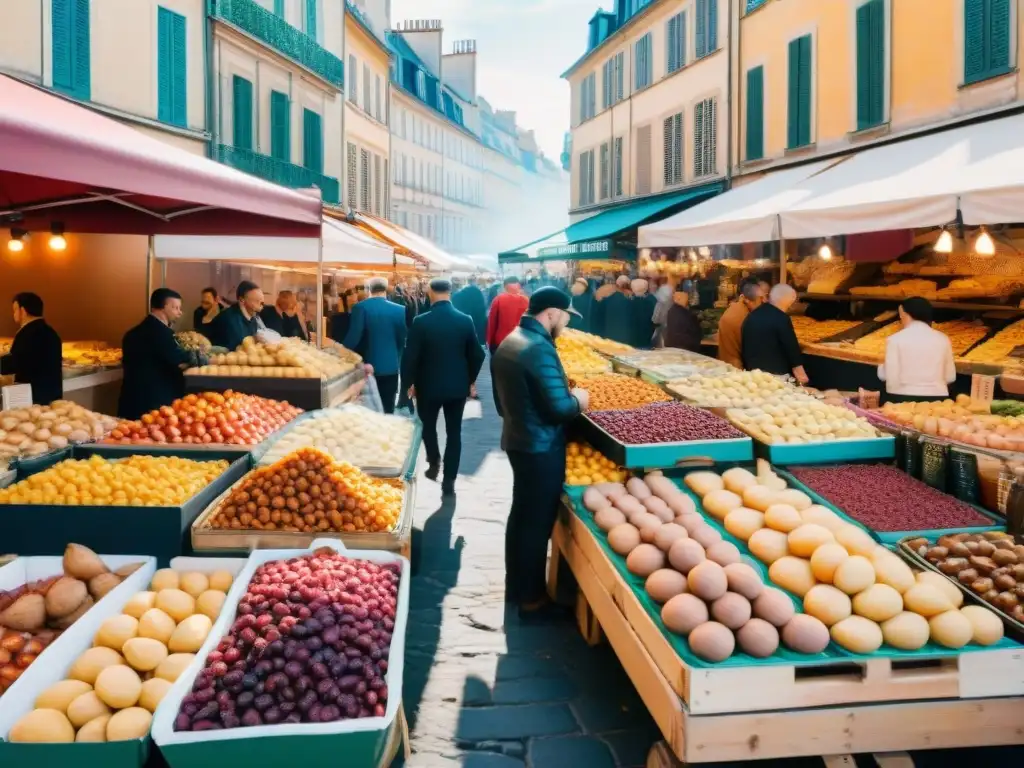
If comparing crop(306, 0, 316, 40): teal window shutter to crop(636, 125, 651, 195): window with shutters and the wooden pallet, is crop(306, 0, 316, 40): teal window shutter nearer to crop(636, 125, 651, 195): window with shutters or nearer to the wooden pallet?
Answer: crop(636, 125, 651, 195): window with shutters

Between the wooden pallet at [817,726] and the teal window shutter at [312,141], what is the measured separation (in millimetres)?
19930

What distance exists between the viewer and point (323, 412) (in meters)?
Result: 6.74

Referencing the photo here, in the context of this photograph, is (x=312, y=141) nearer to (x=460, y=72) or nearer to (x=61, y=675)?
(x=61, y=675)

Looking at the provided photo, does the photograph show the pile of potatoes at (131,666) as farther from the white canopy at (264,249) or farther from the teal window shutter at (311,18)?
the teal window shutter at (311,18)

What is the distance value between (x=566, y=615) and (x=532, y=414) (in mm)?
1230

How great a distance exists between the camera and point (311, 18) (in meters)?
21.1

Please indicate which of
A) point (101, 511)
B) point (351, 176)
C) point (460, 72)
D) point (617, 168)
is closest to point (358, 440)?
point (101, 511)

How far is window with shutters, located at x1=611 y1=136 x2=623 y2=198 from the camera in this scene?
993 inches

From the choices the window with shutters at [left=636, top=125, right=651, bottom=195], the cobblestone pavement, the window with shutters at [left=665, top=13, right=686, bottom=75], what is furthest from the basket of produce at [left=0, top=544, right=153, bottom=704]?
the window with shutters at [left=636, top=125, right=651, bottom=195]

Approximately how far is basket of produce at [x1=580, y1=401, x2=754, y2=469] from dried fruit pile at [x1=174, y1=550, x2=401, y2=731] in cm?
197

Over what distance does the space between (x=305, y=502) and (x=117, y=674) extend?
1464 mm

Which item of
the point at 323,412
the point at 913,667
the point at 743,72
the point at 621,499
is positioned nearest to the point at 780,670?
the point at 913,667

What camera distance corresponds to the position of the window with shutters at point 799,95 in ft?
49.9

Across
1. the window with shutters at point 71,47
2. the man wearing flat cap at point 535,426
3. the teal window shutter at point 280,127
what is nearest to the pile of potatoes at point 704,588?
the man wearing flat cap at point 535,426
